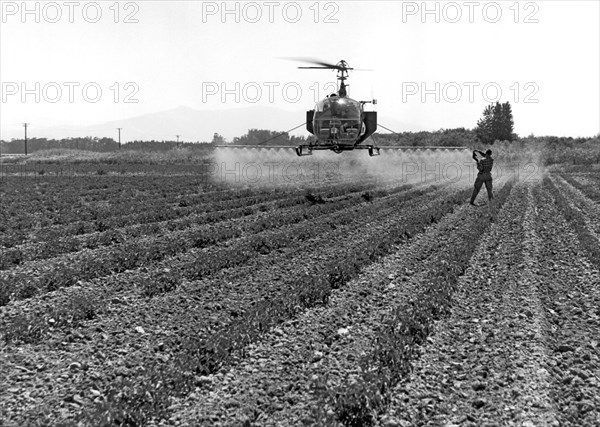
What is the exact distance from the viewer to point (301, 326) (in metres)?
8.72

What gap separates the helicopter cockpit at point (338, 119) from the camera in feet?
88.1

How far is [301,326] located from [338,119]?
19.3 metres

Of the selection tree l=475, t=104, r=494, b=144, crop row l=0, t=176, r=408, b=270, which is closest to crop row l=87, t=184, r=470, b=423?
crop row l=0, t=176, r=408, b=270

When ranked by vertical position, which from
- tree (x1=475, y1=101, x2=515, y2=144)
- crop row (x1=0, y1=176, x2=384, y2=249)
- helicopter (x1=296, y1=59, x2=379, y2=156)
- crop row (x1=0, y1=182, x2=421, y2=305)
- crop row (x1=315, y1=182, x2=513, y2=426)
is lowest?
crop row (x1=315, y1=182, x2=513, y2=426)

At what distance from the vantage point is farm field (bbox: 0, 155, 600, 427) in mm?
6094

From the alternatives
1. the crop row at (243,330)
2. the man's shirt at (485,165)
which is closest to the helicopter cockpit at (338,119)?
the man's shirt at (485,165)

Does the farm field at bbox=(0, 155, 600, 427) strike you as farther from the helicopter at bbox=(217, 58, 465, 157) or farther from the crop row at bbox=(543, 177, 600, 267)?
the helicopter at bbox=(217, 58, 465, 157)

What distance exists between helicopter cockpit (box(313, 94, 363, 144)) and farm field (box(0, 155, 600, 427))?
32.4 feet

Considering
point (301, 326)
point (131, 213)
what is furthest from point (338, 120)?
point (301, 326)

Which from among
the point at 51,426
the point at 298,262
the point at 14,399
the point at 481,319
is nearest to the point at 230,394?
the point at 51,426

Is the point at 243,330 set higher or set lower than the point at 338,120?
lower

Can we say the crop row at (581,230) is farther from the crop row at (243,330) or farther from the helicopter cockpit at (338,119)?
the helicopter cockpit at (338,119)

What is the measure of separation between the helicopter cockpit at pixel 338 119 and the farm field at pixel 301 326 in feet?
32.4

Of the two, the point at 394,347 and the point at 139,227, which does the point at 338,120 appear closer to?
the point at 139,227
